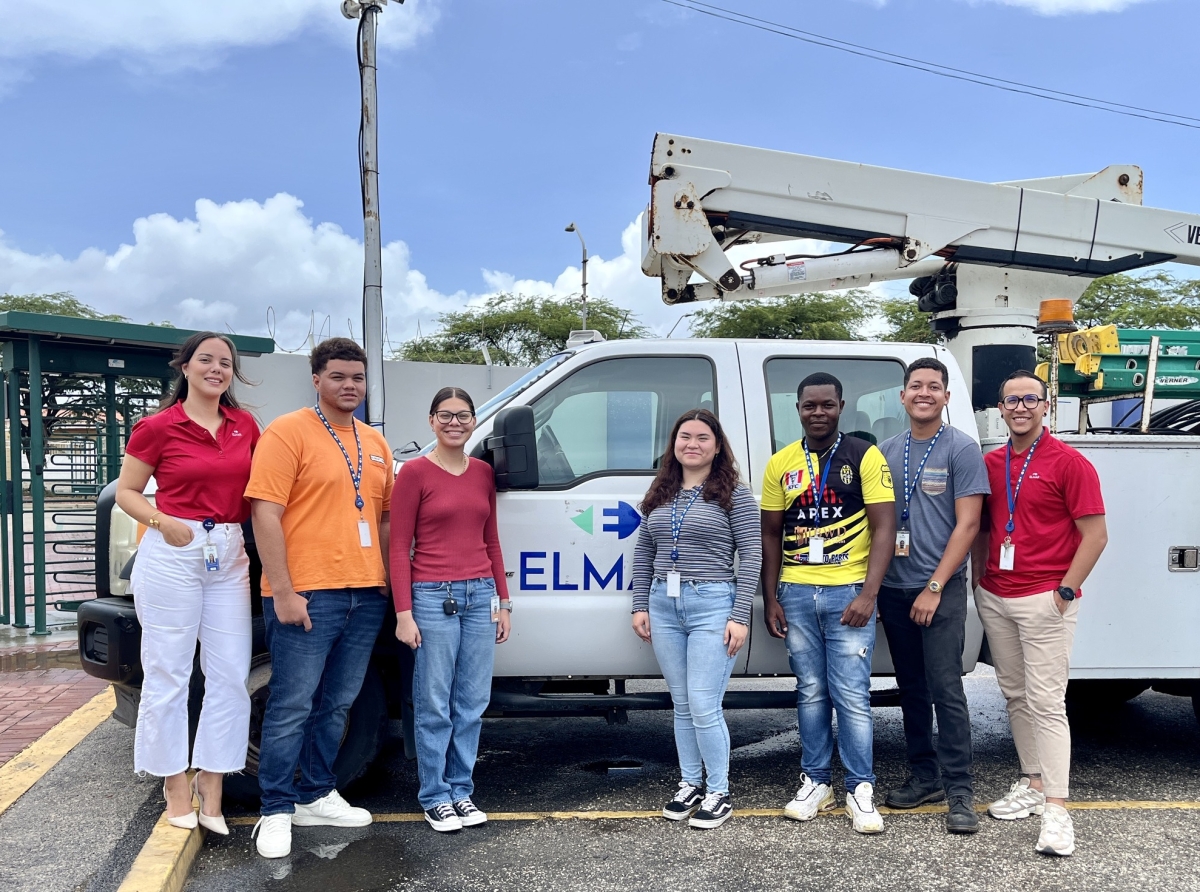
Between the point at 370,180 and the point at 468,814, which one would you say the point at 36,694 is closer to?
the point at 468,814

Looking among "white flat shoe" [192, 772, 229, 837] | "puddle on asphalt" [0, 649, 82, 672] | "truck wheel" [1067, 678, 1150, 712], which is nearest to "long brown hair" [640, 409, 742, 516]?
"white flat shoe" [192, 772, 229, 837]

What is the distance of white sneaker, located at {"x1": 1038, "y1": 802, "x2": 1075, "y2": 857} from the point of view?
12.4 ft

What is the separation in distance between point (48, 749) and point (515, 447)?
3.05m

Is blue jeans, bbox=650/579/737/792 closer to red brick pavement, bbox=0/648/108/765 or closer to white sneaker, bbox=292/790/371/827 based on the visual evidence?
white sneaker, bbox=292/790/371/827

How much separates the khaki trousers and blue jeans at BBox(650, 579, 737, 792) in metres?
1.14

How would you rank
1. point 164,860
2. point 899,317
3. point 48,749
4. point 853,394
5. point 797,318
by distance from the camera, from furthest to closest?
point 899,317
point 797,318
point 48,749
point 853,394
point 164,860

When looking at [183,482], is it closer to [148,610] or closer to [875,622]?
[148,610]

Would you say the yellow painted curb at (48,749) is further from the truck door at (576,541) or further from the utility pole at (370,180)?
the utility pole at (370,180)

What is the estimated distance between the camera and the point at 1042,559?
3895 mm

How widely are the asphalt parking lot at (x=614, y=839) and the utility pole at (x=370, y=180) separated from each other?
6783mm

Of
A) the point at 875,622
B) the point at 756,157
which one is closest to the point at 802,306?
the point at 756,157

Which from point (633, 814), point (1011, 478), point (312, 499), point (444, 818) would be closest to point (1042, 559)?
point (1011, 478)

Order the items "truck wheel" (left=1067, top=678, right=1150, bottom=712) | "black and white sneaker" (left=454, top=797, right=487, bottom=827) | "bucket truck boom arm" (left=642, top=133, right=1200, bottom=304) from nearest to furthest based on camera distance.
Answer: "black and white sneaker" (left=454, top=797, right=487, bottom=827) < "bucket truck boom arm" (left=642, top=133, right=1200, bottom=304) < "truck wheel" (left=1067, top=678, right=1150, bottom=712)

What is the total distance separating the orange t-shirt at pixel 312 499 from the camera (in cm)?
355
